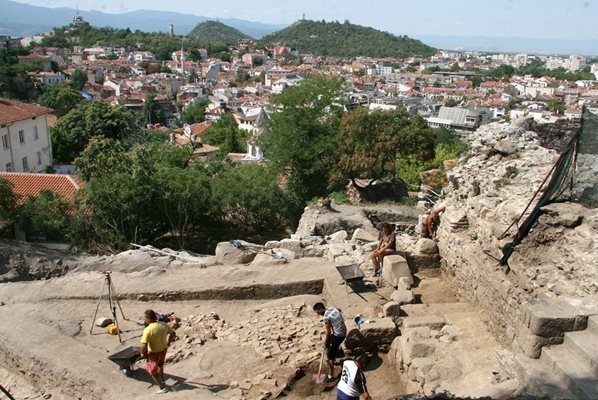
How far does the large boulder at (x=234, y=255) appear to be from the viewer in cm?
1034

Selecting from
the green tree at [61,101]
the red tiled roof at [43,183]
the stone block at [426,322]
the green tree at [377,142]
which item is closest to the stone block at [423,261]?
the stone block at [426,322]

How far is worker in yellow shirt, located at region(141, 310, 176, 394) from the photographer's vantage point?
6.27 m

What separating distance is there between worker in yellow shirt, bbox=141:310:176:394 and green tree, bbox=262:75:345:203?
12440 millimetres

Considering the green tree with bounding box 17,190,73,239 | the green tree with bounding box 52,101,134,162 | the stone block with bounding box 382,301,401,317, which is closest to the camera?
the stone block with bounding box 382,301,401,317

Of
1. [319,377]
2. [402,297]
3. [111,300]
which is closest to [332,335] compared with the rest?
[319,377]

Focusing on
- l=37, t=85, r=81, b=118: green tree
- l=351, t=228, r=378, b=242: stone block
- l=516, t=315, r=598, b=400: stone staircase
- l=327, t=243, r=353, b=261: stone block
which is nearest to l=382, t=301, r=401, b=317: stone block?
l=516, t=315, r=598, b=400: stone staircase

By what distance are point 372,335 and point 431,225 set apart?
11.2 ft

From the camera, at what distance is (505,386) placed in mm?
5375

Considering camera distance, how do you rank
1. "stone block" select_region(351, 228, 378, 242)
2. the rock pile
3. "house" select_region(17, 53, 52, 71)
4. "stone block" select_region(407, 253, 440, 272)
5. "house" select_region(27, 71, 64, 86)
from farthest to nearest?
"house" select_region(17, 53, 52, 71), "house" select_region(27, 71, 64, 86), "stone block" select_region(351, 228, 378, 242), "stone block" select_region(407, 253, 440, 272), the rock pile

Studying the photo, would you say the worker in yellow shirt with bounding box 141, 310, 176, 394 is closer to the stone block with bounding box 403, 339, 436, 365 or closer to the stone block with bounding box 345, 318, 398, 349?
the stone block with bounding box 345, 318, 398, 349

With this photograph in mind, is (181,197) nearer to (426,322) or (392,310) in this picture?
(392,310)

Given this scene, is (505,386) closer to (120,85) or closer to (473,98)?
(120,85)

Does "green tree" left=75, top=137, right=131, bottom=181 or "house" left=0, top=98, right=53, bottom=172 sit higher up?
"green tree" left=75, top=137, right=131, bottom=181

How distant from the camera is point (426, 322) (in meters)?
7.21
